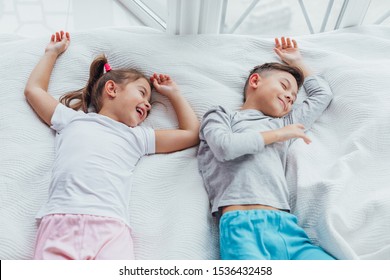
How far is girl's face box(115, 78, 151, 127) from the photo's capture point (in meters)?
1.34

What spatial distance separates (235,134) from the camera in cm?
121

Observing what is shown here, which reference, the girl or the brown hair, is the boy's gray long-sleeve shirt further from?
the brown hair

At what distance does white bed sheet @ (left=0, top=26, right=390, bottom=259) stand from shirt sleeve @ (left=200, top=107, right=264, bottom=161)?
0.41 ft

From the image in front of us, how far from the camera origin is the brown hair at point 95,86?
1.39 m

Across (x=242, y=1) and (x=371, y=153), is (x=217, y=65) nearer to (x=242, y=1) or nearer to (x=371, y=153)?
(x=242, y=1)

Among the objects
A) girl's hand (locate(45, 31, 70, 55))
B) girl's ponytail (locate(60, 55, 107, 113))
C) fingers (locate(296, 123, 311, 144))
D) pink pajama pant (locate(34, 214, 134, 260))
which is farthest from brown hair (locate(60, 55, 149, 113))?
fingers (locate(296, 123, 311, 144))

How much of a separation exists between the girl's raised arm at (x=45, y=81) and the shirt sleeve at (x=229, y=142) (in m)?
0.47

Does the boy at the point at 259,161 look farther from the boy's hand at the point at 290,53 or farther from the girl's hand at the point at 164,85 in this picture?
the girl's hand at the point at 164,85

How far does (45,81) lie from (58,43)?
6.3 inches

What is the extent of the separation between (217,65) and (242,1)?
1.47ft

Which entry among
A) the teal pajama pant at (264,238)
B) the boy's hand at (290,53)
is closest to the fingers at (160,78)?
the boy's hand at (290,53)

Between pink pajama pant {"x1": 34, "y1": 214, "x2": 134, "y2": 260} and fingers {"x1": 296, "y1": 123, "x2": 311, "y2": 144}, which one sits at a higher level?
fingers {"x1": 296, "y1": 123, "x2": 311, "y2": 144}

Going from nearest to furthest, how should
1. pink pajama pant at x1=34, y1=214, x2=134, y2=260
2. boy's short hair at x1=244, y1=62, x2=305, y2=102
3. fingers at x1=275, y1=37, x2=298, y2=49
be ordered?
pink pajama pant at x1=34, y1=214, x2=134, y2=260 < boy's short hair at x1=244, y1=62, x2=305, y2=102 < fingers at x1=275, y1=37, x2=298, y2=49
